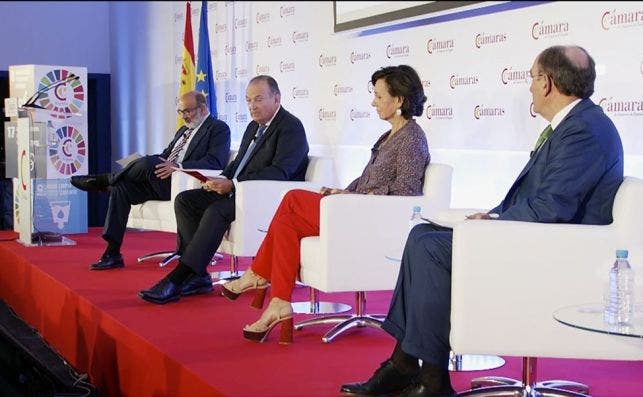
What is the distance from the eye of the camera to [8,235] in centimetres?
777

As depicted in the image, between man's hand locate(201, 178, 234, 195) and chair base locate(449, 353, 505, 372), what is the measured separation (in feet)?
6.07

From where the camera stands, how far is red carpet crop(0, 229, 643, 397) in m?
2.98

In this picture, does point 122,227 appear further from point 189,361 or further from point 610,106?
point 610,106

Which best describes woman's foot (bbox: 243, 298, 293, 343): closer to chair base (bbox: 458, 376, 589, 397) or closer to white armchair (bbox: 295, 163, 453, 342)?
white armchair (bbox: 295, 163, 453, 342)

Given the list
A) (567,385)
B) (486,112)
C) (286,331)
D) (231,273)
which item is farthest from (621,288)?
(231,273)

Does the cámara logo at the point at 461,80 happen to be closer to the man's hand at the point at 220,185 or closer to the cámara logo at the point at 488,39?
the cámara logo at the point at 488,39

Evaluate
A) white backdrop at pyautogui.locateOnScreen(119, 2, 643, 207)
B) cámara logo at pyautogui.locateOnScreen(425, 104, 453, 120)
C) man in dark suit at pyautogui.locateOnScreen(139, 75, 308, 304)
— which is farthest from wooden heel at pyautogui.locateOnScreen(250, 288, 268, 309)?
cámara logo at pyautogui.locateOnScreen(425, 104, 453, 120)

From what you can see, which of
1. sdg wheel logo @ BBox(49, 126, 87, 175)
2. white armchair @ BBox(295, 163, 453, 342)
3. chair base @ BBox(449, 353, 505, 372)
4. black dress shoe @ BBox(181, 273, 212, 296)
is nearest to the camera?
chair base @ BBox(449, 353, 505, 372)

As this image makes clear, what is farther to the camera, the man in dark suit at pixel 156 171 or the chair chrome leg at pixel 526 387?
the man in dark suit at pixel 156 171

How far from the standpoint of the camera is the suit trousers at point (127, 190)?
5.57m

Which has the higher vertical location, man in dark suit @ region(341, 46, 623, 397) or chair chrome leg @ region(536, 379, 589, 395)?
man in dark suit @ region(341, 46, 623, 397)

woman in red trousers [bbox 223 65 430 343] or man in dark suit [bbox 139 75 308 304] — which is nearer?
woman in red trousers [bbox 223 65 430 343]

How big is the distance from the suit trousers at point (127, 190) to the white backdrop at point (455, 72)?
1.31m

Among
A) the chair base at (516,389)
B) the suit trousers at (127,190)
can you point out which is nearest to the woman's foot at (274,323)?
the chair base at (516,389)
